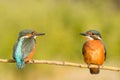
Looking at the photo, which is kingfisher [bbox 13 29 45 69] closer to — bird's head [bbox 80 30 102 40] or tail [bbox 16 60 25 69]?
tail [bbox 16 60 25 69]

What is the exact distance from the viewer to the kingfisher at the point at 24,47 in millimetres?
7434

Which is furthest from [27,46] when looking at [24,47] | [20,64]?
[20,64]

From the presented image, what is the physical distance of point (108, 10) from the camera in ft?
56.0

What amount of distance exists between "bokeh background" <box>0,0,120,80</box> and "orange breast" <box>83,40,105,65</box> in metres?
3.86

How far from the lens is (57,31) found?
14062 mm

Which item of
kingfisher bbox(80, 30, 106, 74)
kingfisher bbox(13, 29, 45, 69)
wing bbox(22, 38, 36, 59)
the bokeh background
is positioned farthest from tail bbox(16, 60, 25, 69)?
the bokeh background

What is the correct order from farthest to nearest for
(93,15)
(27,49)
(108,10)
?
(108,10) → (93,15) → (27,49)

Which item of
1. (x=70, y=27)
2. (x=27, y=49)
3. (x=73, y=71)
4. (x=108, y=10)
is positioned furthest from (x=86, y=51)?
(x=108, y=10)

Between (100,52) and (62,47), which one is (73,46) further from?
(100,52)

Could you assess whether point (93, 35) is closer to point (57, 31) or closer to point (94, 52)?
point (94, 52)

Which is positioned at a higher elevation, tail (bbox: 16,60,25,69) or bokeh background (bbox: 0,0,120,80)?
tail (bbox: 16,60,25,69)

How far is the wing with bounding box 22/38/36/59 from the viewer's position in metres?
7.64

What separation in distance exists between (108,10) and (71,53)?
3.98 meters

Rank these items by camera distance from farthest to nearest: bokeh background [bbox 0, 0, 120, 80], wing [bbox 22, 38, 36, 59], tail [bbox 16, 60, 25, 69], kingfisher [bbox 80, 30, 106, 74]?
bokeh background [bbox 0, 0, 120, 80] < kingfisher [bbox 80, 30, 106, 74] < wing [bbox 22, 38, 36, 59] < tail [bbox 16, 60, 25, 69]
